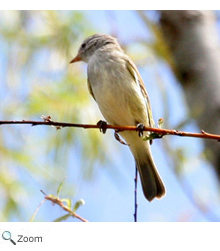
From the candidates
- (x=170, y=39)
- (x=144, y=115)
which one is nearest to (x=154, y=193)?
(x=144, y=115)

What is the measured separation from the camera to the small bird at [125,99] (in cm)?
335

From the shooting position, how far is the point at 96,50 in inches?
155

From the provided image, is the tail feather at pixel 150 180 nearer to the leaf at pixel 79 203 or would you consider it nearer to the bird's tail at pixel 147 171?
the bird's tail at pixel 147 171

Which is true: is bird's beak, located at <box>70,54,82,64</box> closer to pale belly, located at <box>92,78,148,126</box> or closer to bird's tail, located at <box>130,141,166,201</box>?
pale belly, located at <box>92,78,148,126</box>

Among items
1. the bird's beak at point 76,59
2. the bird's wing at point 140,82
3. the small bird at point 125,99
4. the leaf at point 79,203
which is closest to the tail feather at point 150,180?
the small bird at point 125,99

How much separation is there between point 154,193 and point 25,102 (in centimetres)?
114

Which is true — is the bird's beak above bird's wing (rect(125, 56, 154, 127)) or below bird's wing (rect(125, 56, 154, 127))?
above

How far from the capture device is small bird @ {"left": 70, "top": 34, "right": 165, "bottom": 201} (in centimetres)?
335

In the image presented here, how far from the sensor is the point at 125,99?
11.0 feet

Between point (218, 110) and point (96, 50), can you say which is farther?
point (96, 50)

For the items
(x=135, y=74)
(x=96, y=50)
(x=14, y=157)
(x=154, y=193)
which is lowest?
(x=154, y=193)

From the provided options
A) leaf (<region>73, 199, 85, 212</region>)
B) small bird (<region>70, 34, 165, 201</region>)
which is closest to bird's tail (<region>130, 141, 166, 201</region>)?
small bird (<region>70, 34, 165, 201</region>)

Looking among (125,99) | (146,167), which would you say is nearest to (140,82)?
(125,99)
